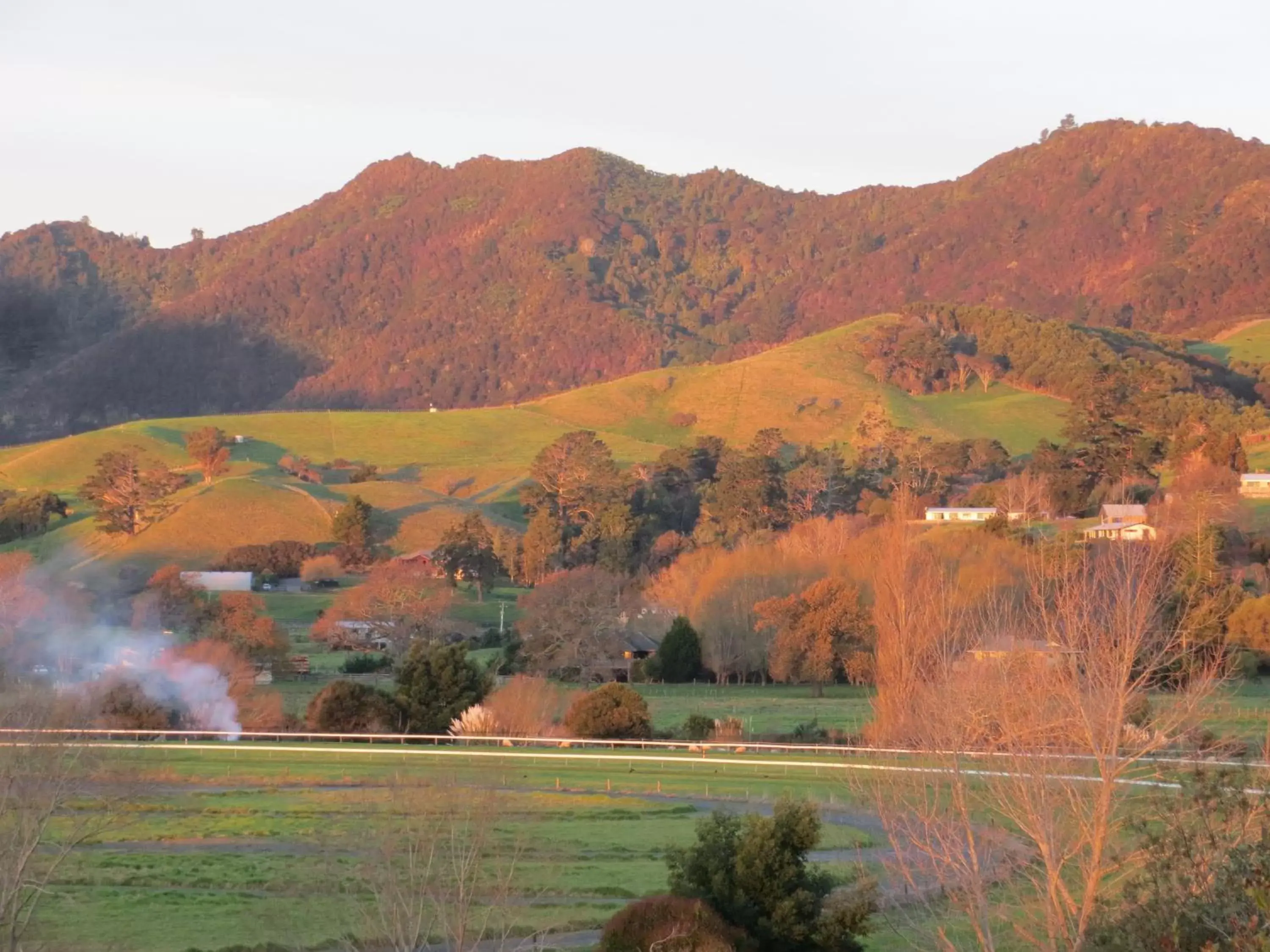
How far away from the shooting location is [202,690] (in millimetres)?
42250

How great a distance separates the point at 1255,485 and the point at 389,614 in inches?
1742

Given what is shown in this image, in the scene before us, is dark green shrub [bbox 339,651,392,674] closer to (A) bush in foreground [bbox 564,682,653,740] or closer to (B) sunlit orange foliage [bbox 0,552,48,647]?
(B) sunlit orange foliage [bbox 0,552,48,647]

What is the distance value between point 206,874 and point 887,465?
75476 mm

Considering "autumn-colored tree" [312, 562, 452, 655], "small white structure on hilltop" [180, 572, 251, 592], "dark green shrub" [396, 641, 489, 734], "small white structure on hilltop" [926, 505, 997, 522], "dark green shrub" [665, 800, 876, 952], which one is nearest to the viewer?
"dark green shrub" [665, 800, 876, 952]

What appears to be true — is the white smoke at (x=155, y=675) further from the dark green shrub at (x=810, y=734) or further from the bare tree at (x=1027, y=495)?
the bare tree at (x=1027, y=495)

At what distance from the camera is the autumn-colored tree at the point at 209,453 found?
10481 cm

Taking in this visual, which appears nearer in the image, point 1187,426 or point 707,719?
point 707,719

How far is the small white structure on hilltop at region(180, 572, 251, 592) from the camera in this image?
251ft

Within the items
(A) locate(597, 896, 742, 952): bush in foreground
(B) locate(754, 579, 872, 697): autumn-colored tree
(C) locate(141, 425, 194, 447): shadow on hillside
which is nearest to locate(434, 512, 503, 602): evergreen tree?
(B) locate(754, 579, 872, 697): autumn-colored tree

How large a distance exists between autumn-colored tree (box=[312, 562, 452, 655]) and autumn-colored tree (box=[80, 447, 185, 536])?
26051 mm

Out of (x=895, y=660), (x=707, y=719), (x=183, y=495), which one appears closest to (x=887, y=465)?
(x=183, y=495)

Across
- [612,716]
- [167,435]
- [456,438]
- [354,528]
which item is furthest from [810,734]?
[167,435]

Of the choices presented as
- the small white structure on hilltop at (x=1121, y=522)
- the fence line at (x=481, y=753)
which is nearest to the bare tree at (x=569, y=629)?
the fence line at (x=481, y=753)

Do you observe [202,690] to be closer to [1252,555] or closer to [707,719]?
[707,719]
